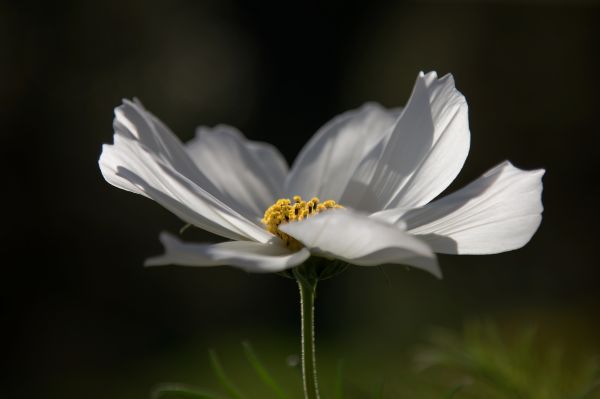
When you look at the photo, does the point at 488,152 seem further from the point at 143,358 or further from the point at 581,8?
the point at 143,358

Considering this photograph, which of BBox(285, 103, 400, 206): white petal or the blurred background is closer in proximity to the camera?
BBox(285, 103, 400, 206): white petal

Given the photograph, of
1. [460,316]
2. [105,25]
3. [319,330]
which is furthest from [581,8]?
[105,25]

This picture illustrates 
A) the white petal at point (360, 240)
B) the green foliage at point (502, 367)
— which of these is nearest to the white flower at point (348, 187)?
the white petal at point (360, 240)

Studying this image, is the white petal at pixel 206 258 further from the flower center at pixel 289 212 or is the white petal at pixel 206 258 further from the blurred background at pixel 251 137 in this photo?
the blurred background at pixel 251 137

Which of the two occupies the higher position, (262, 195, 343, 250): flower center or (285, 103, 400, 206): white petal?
(285, 103, 400, 206): white petal

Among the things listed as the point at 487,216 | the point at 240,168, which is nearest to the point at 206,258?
the point at 487,216

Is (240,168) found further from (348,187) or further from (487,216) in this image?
(487,216)

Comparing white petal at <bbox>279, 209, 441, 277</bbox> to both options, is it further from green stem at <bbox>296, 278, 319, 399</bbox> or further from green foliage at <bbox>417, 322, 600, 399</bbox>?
green foliage at <bbox>417, 322, 600, 399</bbox>


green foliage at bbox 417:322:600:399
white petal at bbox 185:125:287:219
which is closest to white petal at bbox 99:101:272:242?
white petal at bbox 185:125:287:219
